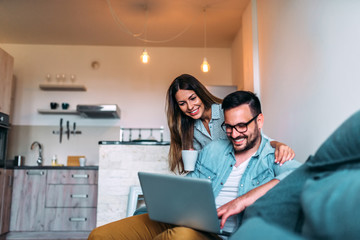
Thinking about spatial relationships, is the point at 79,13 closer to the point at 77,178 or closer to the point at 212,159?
the point at 77,178

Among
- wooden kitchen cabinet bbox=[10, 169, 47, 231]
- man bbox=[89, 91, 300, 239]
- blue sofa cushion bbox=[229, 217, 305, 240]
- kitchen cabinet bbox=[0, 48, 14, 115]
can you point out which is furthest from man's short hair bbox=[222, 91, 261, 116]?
kitchen cabinet bbox=[0, 48, 14, 115]

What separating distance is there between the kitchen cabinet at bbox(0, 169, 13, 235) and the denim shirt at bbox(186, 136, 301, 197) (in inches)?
124

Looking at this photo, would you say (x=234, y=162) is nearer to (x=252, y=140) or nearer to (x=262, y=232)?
(x=252, y=140)

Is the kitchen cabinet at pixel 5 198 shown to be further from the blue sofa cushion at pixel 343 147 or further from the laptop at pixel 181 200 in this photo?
the blue sofa cushion at pixel 343 147

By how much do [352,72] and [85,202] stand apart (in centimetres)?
346

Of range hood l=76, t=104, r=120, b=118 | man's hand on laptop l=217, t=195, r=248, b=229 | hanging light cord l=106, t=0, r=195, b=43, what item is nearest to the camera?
man's hand on laptop l=217, t=195, r=248, b=229

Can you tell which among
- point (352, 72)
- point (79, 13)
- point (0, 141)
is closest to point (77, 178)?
point (0, 141)

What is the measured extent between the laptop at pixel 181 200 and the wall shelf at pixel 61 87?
431 centimetres

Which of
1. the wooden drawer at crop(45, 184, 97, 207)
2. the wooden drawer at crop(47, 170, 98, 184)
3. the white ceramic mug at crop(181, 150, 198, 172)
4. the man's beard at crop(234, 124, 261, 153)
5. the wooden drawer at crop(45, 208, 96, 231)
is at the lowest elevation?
the wooden drawer at crop(45, 208, 96, 231)

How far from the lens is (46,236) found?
4.19 m

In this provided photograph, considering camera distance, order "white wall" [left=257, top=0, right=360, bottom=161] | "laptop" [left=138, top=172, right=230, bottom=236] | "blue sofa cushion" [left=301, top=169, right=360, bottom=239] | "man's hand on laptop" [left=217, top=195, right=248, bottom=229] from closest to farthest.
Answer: "blue sofa cushion" [left=301, top=169, right=360, bottom=239]
"laptop" [left=138, top=172, right=230, bottom=236]
"man's hand on laptop" [left=217, top=195, right=248, bottom=229]
"white wall" [left=257, top=0, right=360, bottom=161]

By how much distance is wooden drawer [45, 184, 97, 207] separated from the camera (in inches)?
165

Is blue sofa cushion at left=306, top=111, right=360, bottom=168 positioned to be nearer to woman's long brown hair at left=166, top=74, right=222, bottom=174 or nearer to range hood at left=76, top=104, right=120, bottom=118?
woman's long brown hair at left=166, top=74, right=222, bottom=174

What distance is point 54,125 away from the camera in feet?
17.6
